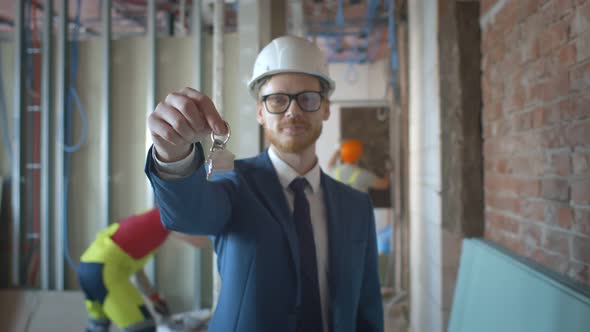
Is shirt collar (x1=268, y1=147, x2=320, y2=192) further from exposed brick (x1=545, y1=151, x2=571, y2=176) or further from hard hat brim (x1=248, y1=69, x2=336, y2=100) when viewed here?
exposed brick (x1=545, y1=151, x2=571, y2=176)

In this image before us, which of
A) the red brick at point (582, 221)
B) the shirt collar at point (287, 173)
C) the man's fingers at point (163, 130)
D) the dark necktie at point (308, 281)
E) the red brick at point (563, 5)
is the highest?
the red brick at point (563, 5)

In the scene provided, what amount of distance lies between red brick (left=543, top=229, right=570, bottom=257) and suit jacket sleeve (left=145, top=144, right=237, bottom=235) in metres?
0.92

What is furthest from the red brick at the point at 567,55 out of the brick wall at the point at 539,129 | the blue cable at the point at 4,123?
the blue cable at the point at 4,123

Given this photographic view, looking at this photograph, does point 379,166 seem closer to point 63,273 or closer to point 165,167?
point 63,273

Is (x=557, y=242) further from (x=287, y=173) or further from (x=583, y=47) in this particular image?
(x=287, y=173)

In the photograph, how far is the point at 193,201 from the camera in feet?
2.60

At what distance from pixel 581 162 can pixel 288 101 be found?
30.3 inches

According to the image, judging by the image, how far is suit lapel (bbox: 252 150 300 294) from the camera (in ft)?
3.19

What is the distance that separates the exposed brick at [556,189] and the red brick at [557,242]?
0.33 feet

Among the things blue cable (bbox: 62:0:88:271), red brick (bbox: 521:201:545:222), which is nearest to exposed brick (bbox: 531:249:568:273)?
red brick (bbox: 521:201:545:222)

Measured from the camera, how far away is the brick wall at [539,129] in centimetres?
97

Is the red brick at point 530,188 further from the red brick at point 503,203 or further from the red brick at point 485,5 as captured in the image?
the red brick at point 485,5

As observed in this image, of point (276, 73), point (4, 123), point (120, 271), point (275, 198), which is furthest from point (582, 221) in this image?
point (4, 123)

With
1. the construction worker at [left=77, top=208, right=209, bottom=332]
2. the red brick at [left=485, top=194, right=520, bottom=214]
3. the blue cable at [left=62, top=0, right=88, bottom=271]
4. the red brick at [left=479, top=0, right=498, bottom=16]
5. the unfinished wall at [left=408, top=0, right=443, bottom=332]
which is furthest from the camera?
the blue cable at [left=62, top=0, right=88, bottom=271]
